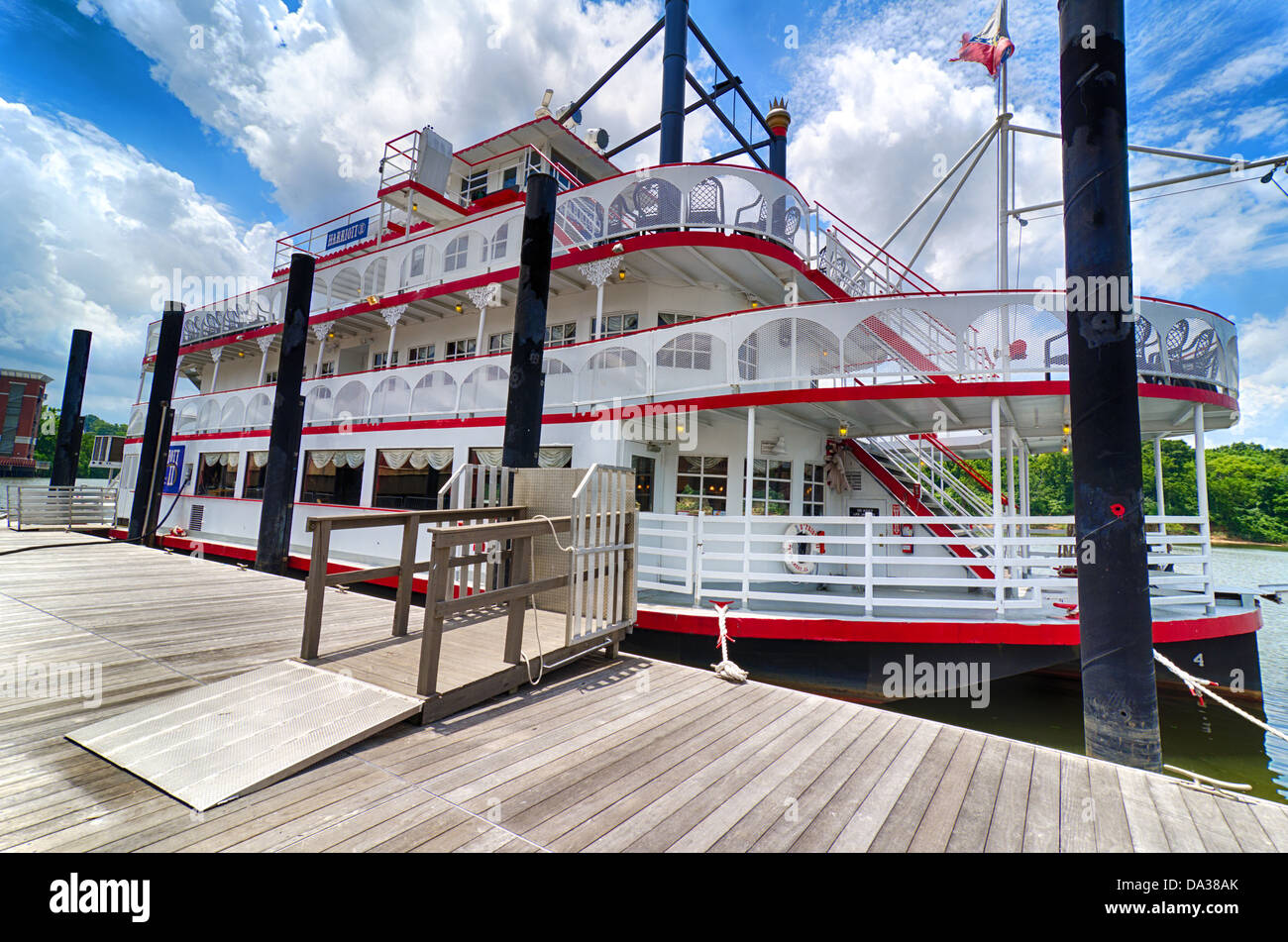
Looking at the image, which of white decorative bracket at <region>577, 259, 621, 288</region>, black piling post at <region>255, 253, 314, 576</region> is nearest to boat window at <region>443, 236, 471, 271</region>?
black piling post at <region>255, 253, 314, 576</region>

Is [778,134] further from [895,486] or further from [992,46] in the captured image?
[895,486]

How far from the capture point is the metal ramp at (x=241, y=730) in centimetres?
255

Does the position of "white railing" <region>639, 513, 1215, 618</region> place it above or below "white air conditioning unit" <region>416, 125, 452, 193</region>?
below

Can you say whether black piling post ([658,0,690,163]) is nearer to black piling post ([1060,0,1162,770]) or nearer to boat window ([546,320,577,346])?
boat window ([546,320,577,346])

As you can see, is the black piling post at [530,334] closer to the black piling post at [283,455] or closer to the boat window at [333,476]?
the black piling post at [283,455]

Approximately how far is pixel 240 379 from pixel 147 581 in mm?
17057

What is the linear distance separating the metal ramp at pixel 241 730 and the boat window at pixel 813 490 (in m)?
9.05

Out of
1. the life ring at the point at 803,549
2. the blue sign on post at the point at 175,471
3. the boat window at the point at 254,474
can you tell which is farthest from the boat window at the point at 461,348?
the blue sign on post at the point at 175,471

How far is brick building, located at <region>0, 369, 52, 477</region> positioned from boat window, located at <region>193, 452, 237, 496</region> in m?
43.9

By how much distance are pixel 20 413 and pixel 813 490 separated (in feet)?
233

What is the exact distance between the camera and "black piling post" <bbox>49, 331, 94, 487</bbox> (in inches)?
695
